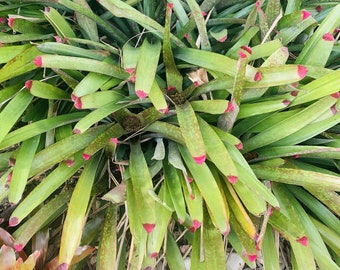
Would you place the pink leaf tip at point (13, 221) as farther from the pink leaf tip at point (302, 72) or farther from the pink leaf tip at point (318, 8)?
the pink leaf tip at point (318, 8)

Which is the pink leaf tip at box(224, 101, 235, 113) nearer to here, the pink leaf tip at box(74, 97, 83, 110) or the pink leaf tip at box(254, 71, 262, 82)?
the pink leaf tip at box(254, 71, 262, 82)

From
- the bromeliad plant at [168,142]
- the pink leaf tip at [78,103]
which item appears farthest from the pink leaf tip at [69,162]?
the pink leaf tip at [78,103]

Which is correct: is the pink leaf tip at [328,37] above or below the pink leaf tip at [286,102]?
above

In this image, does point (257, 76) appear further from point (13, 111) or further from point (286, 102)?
point (13, 111)

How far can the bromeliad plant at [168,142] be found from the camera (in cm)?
89

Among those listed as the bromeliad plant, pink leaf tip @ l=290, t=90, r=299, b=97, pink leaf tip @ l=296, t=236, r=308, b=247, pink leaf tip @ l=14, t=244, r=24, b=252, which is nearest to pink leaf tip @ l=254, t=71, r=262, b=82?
the bromeliad plant

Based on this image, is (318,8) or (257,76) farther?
(318,8)

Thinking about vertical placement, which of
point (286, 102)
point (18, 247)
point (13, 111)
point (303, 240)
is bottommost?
point (303, 240)

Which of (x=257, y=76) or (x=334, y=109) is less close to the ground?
(x=257, y=76)

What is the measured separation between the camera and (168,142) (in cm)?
100

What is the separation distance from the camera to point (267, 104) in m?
0.93

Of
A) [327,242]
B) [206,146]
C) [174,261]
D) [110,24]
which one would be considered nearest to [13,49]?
[110,24]

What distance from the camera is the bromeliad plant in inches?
34.9

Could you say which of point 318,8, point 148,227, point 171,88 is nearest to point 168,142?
point 171,88
